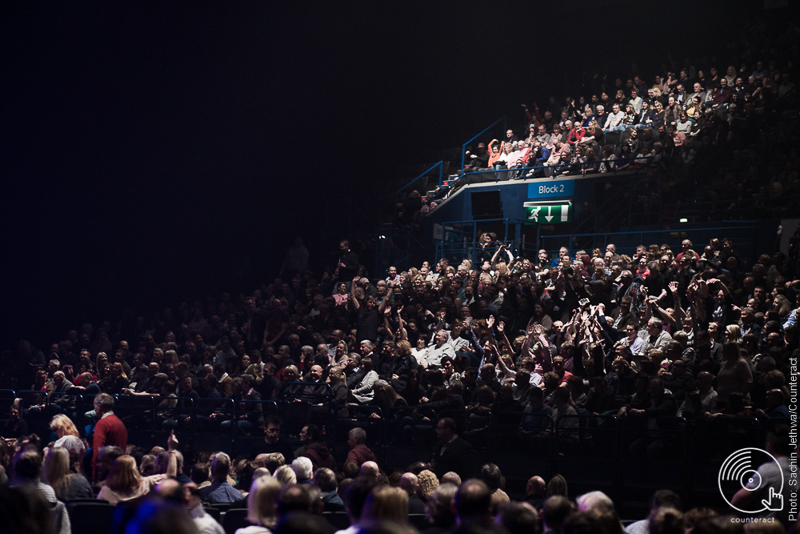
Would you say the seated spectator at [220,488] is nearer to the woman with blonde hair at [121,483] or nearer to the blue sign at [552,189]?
the woman with blonde hair at [121,483]

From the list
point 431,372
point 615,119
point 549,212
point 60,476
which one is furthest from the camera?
point 615,119

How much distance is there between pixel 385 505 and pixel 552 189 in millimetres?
15052

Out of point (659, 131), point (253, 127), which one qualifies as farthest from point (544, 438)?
point (253, 127)

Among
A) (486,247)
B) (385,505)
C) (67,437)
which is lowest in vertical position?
(67,437)

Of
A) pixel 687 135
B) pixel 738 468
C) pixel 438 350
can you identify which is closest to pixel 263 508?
pixel 738 468

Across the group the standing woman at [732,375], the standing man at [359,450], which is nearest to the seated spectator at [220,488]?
the standing man at [359,450]

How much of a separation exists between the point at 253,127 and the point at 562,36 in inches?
406

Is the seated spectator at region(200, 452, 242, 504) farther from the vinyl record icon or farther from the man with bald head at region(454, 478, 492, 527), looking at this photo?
the vinyl record icon

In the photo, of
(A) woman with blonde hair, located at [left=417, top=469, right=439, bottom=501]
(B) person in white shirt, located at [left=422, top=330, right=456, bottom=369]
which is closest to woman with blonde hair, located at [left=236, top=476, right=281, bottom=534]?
(A) woman with blonde hair, located at [left=417, top=469, right=439, bottom=501]

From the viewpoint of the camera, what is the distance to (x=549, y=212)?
17953 mm

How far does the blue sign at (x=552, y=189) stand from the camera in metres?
17.7

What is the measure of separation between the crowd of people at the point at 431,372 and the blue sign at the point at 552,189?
144 inches

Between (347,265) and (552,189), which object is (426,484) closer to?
(347,265)

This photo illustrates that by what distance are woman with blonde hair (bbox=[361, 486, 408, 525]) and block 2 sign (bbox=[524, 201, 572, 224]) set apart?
1433 centimetres
